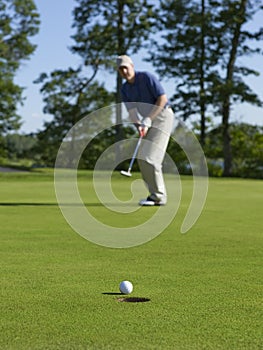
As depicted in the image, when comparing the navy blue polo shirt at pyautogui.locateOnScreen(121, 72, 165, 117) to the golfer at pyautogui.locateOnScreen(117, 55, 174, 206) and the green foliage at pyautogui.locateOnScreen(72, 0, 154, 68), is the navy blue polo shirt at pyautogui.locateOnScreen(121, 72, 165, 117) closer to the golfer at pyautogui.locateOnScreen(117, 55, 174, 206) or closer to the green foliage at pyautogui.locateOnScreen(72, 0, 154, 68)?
the golfer at pyautogui.locateOnScreen(117, 55, 174, 206)

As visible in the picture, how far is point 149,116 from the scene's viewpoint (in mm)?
9414

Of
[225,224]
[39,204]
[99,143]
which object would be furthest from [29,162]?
[225,224]

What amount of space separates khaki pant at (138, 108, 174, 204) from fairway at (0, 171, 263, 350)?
103 inches

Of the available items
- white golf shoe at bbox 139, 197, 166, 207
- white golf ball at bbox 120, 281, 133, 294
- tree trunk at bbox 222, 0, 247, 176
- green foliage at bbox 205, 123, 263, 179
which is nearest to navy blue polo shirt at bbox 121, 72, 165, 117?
white golf shoe at bbox 139, 197, 166, 207

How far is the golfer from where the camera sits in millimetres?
9383

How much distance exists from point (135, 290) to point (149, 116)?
5800mm

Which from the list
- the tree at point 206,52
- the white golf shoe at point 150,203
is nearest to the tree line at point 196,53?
the tree at point 206,52

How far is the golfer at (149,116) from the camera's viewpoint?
9.38 meters

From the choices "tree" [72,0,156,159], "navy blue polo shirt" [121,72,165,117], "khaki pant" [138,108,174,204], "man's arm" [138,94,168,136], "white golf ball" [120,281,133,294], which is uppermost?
"tree" [72,0,156,159]

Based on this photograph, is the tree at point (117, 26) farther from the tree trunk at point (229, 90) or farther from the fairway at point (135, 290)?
the fairway at point (135, 290)

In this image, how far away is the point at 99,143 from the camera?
124ft

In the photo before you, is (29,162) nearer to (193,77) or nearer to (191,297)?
(193,77)

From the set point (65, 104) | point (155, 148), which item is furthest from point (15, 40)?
point (155, 148)

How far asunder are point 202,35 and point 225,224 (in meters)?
23.5
